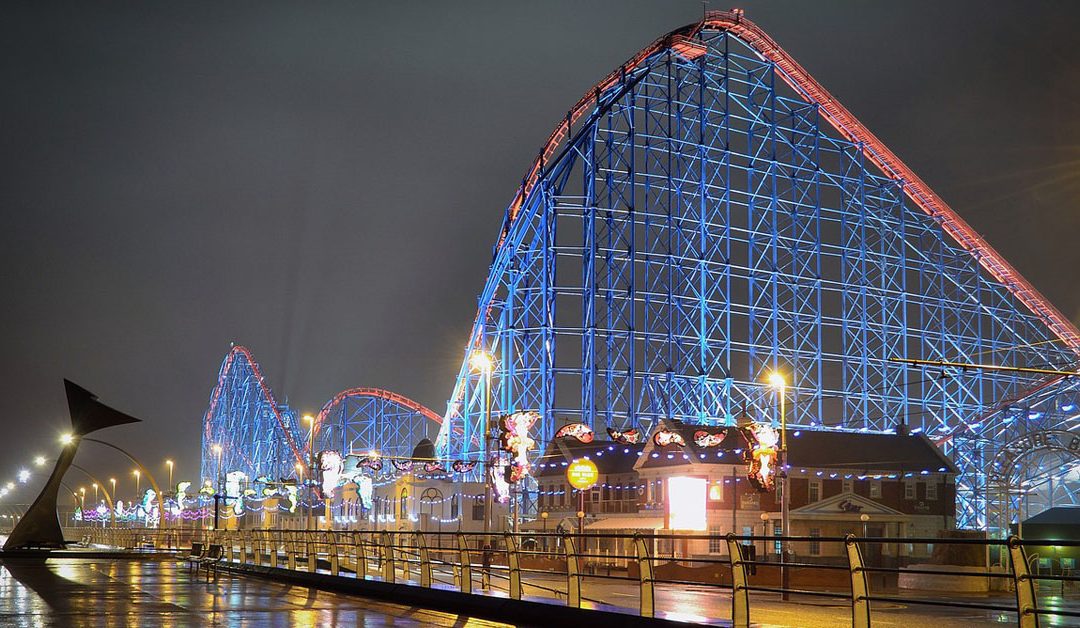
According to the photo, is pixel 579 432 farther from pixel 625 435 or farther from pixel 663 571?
pixel 663 571

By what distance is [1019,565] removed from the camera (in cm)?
798

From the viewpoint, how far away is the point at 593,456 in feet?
176

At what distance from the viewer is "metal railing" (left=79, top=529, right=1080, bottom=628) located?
9.15 m

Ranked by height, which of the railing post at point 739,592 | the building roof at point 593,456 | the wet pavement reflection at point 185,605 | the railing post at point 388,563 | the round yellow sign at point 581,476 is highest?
the building roof at point 593,456

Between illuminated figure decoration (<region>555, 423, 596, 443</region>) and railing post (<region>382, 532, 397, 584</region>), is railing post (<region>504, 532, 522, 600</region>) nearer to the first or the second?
railing post (<region>382, 532, 397, 584</region>)

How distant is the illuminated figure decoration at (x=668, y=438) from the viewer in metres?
43.3

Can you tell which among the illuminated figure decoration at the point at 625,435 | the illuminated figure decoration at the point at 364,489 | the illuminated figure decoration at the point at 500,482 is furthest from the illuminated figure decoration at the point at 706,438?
the illuminated figure decoration at the point at 364,489

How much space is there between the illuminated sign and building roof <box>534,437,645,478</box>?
15049 mm

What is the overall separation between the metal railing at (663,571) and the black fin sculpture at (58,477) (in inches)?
269

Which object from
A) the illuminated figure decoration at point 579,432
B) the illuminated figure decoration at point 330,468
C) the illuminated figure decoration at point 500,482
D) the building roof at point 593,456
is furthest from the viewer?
the illuminated figure decoration at point 330,468

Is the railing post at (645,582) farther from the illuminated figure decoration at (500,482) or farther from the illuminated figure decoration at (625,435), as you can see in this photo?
the illuminated figure decoration at (500,482)

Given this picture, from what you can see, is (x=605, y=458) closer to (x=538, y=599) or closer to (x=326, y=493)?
(x=326, y=493)

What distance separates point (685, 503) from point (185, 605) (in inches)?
836

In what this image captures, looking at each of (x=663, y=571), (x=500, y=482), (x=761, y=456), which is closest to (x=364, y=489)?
(x=500, y=482)
